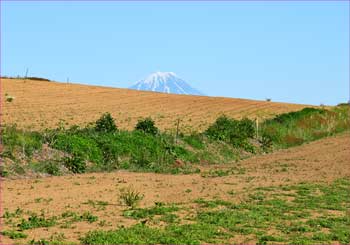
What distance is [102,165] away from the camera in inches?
939

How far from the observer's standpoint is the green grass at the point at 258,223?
35.1 feet

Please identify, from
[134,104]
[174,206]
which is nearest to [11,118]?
[134,104]

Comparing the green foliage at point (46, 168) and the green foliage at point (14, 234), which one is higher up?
the green foliage at point (46, 168)

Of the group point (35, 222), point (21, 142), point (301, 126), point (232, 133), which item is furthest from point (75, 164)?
point (301, 126)

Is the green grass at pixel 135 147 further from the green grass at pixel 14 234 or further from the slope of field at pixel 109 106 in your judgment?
the green grass at pixel 14 234

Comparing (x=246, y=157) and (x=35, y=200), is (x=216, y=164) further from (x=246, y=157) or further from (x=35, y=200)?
(x=35, y=200)

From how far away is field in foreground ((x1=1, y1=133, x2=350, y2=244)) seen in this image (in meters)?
11.0

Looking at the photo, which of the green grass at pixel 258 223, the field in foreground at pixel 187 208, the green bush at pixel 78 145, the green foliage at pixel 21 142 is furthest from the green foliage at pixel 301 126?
the green grass at pixel 258 223

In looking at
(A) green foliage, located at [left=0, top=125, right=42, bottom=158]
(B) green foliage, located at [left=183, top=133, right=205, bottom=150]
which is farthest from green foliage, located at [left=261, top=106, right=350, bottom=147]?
(A) green foliage, located at [left=0, top=125, right=42, bottom=158]

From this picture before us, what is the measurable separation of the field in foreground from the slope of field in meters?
11.3

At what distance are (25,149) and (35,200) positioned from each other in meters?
7.07

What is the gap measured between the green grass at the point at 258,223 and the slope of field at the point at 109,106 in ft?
54.3

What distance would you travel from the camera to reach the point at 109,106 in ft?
143

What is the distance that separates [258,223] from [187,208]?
2.51 meters
